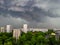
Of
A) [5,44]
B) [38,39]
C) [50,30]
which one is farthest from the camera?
[50,30]

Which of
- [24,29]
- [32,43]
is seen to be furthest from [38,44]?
[24,29]

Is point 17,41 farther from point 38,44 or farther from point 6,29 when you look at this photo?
point 6,29

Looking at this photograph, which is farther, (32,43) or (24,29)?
(24,29)

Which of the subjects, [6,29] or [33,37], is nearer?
[33,37]

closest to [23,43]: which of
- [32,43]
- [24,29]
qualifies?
[32,43]

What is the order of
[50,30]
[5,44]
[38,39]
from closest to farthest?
[5,44] → [38,39] → [50,30]

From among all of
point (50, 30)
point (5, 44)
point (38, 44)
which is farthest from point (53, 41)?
point (50, 30)

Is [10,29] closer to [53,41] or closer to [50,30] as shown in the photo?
[50,30]
